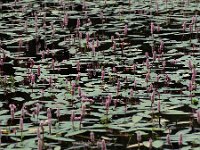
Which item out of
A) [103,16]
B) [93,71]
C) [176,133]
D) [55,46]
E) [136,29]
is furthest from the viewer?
[103,16]

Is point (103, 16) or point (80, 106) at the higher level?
point (103, 16)

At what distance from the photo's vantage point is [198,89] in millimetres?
6320

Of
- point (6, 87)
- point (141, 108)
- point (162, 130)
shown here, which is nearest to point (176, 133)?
point (162, 130)

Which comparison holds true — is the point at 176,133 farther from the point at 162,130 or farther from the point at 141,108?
the point at 141,108

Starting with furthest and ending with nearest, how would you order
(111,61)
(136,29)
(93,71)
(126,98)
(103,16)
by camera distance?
(103,16), (136,29), (111,61), (93,71), (126,98)

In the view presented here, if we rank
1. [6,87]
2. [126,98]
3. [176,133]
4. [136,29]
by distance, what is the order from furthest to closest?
[136,29], [6,87], [126,98], [176,133]

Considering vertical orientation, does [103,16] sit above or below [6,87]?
above

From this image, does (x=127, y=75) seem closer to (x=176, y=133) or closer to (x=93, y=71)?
(x=93, y=71)

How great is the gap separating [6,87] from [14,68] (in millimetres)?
802

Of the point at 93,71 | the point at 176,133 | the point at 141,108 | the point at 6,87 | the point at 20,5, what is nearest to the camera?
the point at 176,133

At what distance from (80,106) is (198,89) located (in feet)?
4.58

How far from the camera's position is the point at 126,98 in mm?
6160

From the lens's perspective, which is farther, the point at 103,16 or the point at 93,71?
the point at 103,16

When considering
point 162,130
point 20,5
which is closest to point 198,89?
point 162,130
